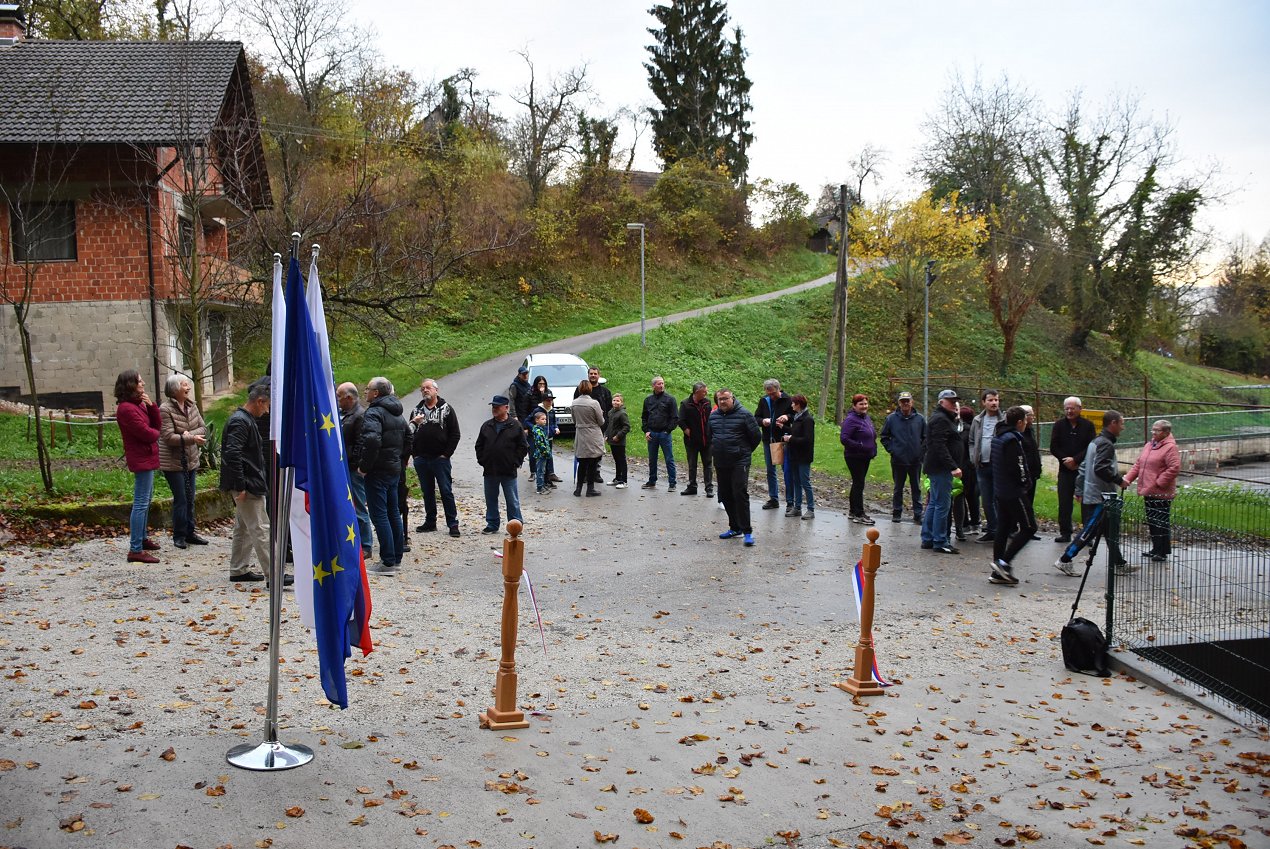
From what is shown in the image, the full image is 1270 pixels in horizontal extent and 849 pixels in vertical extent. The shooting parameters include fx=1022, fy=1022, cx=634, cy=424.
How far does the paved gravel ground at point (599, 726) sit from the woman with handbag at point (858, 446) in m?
3.91

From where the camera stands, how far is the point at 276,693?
5.72m

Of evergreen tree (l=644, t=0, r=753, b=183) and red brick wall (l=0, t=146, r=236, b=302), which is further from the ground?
evergreen tree (l=644, t=0, r=753, b=183)

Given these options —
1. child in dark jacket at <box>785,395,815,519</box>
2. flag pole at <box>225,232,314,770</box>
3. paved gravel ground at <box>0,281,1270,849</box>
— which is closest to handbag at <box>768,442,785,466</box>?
child in dark jacket at <box>785,395,815,519</box>

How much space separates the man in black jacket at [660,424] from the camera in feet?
57.9

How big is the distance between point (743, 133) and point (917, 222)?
69.7 feet

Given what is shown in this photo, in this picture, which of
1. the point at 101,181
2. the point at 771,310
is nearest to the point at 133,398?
the point at 101,181

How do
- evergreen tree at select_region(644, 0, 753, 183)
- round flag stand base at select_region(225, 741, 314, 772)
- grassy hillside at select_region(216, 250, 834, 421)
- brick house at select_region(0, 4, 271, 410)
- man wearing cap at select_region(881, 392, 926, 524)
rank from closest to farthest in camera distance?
round flag stand base at select_region(225, 741, 314, 772), man wearing cap at select_region(881, 392, 926, 524), brick house at select_region(0, 4, 271, 410), grassy hillside at select_region(216, 250, 834, 421), evergreen tree at select_region(644, 0, 753, 183)

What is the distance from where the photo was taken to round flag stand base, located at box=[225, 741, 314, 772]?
18.5 feet

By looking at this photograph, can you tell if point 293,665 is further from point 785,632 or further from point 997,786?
point 997,786

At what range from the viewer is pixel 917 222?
4694 cm

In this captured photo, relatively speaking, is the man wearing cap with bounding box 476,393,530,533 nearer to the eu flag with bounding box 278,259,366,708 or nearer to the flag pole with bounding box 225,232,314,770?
the flag pole with bounding box 225,232,314,770

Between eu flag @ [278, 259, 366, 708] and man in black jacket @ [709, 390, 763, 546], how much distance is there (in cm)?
810

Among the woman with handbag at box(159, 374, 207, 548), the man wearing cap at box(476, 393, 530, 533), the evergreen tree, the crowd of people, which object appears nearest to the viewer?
the crowd of people

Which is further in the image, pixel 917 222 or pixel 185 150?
pixel 917 222
